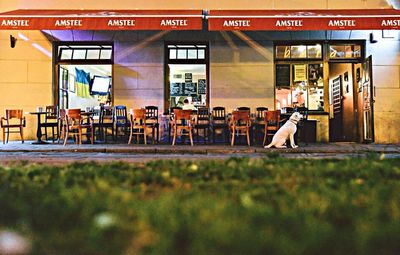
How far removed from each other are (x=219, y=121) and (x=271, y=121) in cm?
180

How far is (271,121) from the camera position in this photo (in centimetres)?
1030

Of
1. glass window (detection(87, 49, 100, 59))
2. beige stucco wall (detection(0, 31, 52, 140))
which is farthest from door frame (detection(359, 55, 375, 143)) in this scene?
beige stucco wall (detection(0, 31, 52, 140))

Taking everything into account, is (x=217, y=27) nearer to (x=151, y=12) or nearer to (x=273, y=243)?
(x=151, y=12)

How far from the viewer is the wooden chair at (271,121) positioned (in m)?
10.1

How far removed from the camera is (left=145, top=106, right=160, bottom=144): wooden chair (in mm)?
10609

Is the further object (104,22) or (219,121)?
(219,121)

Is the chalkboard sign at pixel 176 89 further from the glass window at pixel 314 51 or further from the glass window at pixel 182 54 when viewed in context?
the glass window at pixel 314 51

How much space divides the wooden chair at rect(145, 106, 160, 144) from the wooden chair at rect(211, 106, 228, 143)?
1.62 metres

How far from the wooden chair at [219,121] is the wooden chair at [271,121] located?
1.21m

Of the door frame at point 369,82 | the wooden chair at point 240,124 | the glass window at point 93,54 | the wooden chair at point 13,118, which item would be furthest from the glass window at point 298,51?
the wooden chair at point 13,118

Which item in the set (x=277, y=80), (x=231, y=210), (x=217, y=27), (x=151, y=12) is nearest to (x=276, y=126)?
(x=277, y=80)

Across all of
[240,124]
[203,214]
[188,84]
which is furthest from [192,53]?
[203,214]

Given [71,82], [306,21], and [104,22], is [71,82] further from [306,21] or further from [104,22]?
[306,21]

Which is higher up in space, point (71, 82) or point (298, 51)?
point (298, 51)
